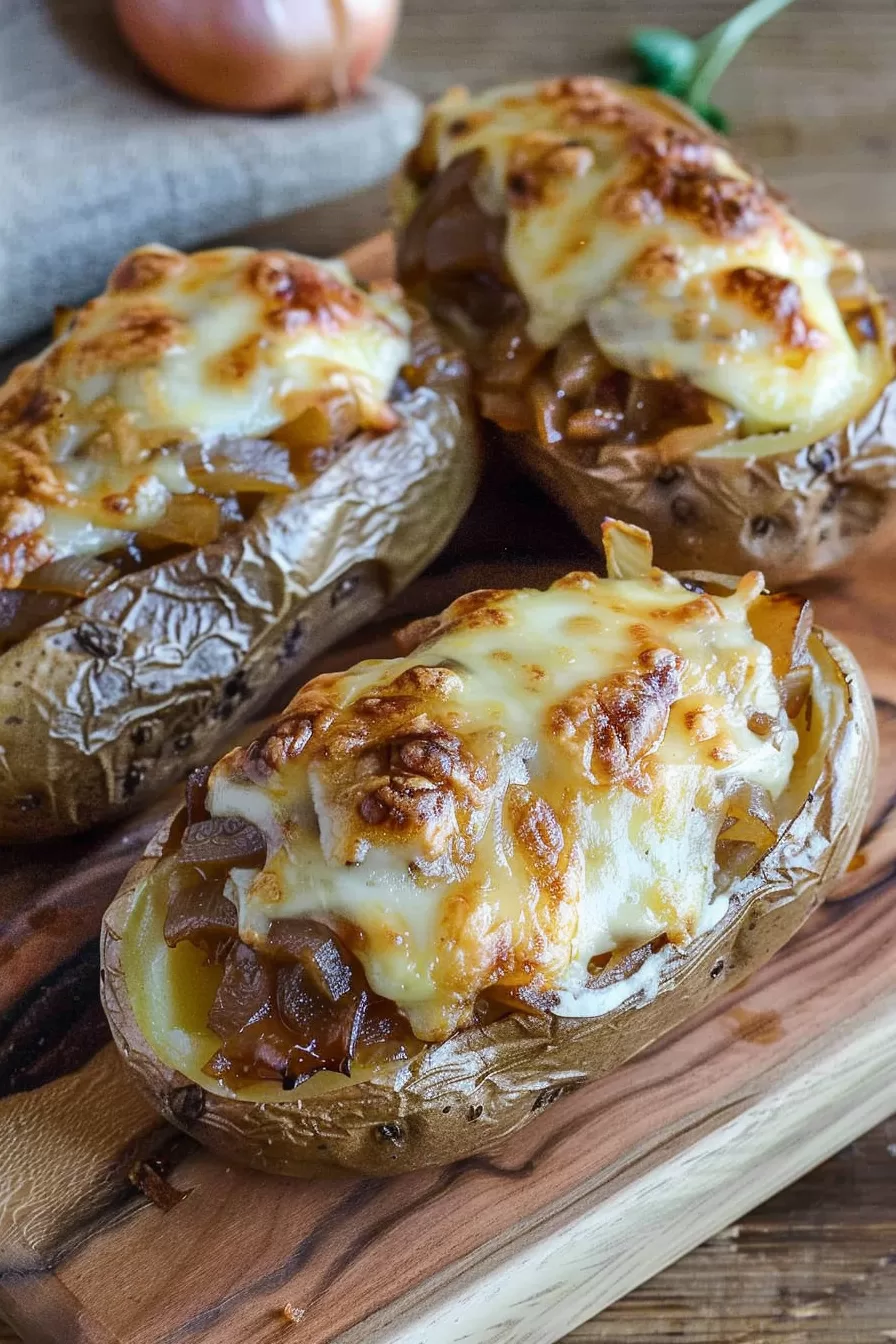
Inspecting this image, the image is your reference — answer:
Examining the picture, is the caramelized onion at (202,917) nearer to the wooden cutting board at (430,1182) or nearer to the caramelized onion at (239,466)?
the wooden cutting board at (430,1182)

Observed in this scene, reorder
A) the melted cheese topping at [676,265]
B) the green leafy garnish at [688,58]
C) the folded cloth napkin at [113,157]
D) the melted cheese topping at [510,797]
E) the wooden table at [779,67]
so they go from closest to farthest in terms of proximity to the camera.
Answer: the melted cheese topping at [510,797] → the melted cheese topping at [676,265] → the folded cloth napkin at [113,157] → the wooden table at [779,67] → the green leafy garnish at [688,58]

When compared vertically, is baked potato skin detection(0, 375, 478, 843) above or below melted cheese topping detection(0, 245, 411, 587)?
below

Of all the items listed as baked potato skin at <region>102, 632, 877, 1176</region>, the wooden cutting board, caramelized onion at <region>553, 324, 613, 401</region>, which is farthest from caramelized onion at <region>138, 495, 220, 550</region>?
caramelized onion at <region>553, 324, 613, 401</region>

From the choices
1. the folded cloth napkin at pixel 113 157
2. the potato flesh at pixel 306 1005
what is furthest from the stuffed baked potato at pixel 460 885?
the folded cloth napkin at pixel 113 157

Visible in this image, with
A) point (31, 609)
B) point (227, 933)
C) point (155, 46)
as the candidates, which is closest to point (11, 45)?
point (155, 46)

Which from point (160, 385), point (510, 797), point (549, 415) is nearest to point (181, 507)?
point (160, 385)

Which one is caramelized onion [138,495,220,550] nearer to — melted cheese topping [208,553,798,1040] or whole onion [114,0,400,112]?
melted cheese topping [208,553,798,1040]

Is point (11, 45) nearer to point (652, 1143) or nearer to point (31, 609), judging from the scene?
point (31, 609)
